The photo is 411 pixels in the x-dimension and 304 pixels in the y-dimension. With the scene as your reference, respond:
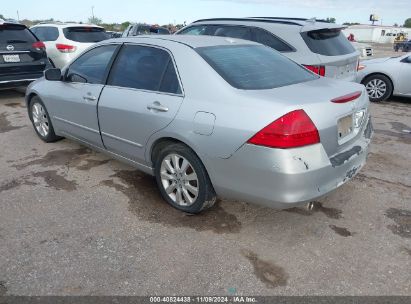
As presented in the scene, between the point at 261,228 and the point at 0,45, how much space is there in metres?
6.78

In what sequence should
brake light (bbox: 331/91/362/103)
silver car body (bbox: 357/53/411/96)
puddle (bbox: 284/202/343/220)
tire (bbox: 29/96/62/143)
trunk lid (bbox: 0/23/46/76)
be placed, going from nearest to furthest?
1. brake light (bbox: 331/91/362/103)
2. puddle (bbox: 284/202/343/220)
3. tire (bbox: 29/96/62/143)
4. trunk lid (bbox: 0/23/46/76)
5. silver car body (bbox: 357/53/411/96)

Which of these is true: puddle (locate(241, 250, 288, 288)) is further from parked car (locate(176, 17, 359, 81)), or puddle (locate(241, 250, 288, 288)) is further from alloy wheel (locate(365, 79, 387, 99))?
alloy wheel (locate(365, 79, 387, 99))

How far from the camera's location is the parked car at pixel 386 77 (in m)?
8.34

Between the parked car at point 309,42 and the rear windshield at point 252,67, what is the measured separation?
2044mm

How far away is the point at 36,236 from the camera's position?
311 centimetres

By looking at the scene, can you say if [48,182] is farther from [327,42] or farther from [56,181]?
[327,42]

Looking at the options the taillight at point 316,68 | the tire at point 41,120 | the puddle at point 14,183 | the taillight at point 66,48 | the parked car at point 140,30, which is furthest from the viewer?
the parked car at point 140,30

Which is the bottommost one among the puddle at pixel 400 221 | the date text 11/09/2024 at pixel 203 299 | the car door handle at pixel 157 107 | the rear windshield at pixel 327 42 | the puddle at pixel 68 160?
the date text 11/09/2024 at pixel 203 299

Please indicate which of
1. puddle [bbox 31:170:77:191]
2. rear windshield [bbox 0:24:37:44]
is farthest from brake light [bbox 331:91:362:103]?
rear windshield [bbox 0:24:37:44]

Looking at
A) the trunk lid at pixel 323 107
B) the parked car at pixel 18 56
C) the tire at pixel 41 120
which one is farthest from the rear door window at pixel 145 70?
the parked car at pixel 18 56

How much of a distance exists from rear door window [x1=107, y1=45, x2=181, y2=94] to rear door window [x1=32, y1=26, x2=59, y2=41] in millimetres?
7057

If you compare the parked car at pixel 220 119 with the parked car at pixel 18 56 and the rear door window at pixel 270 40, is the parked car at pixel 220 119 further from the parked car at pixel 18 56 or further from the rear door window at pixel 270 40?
the parked car at pixel 18 56

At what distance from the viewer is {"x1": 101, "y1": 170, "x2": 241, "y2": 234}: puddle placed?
329 centimetres

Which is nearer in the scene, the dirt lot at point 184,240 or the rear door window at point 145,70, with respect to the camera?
the dirt lot at point 184,240
